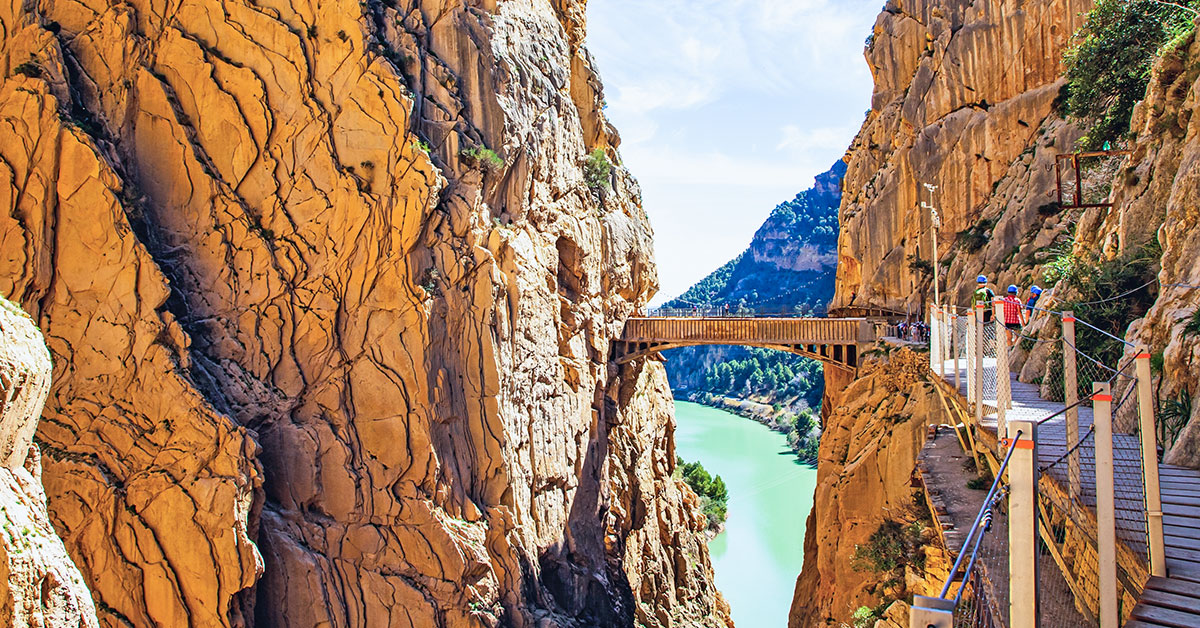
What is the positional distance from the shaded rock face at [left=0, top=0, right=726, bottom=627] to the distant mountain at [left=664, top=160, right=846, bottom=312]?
347 ft

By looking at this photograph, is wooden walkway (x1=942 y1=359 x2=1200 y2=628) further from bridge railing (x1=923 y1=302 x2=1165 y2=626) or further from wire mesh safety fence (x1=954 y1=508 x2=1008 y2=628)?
wire mesh safety fence (x1=954 y1=508 x2=1008 y2=628)

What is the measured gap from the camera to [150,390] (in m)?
17.7

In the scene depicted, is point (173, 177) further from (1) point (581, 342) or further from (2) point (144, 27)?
(1) point (581, 342)

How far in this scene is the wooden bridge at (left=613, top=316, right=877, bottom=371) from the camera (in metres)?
26.4

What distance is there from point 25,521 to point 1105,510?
34.6ft

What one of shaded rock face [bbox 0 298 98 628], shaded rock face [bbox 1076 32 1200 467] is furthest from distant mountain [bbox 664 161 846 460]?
shaded rock face [bbox 0 298 98 628]

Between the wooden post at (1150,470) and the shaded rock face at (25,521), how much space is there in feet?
34.3

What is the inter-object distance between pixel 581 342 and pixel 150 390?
44.4 feet

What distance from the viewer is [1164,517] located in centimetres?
538

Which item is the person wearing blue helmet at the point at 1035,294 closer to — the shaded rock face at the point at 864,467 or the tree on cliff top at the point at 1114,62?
the shaded rock face at the point at 864,467

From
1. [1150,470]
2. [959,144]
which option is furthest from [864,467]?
[1150,470]

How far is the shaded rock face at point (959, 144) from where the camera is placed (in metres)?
26.6

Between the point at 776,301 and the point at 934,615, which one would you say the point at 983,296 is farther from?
the point at 776,301

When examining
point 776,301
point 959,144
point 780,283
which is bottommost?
point 776,301
